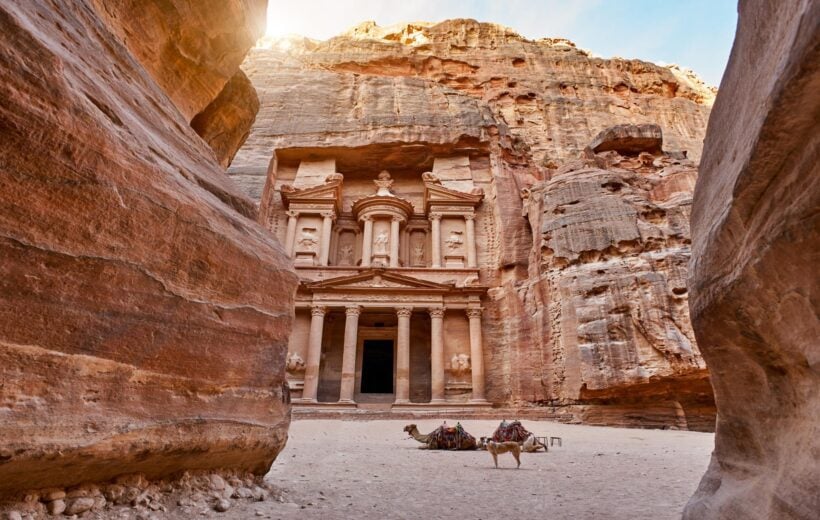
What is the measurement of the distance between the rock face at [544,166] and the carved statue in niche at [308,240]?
1.78 metres

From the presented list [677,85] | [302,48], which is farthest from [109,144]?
[677,85]

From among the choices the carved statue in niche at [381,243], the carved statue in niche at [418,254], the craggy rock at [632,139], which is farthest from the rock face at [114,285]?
the craggy rock at [632,139]

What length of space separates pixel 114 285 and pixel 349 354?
53.7 feet

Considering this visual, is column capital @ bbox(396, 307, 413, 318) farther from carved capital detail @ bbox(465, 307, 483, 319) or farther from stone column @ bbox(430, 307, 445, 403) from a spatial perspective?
carved capital detail @ bbox(465, 307, 483, 319)

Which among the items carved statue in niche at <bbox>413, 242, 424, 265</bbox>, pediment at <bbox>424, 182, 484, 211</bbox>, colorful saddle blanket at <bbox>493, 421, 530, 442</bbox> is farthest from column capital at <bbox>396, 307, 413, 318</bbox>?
colorful saddle blanket at <bbox>493, 421, 530, 442</bbox>

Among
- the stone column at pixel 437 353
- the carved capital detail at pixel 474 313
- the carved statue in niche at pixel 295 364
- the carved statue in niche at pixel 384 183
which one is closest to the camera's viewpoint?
the stone column at pixel 437 353

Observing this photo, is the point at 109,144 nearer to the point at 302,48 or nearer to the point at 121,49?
the point at 121,49

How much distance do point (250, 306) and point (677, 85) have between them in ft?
138

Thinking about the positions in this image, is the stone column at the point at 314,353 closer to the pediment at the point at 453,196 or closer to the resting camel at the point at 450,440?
the pediment at the point at 453,196

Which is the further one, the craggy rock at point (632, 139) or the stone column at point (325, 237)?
the craggy rock at point (632, 139)

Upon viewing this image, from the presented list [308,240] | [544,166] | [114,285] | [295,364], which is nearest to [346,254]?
[308,240]

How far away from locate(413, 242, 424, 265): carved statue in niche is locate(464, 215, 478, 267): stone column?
2741mm

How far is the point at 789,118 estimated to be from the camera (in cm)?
142

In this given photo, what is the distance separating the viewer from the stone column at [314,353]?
17.5 meters
